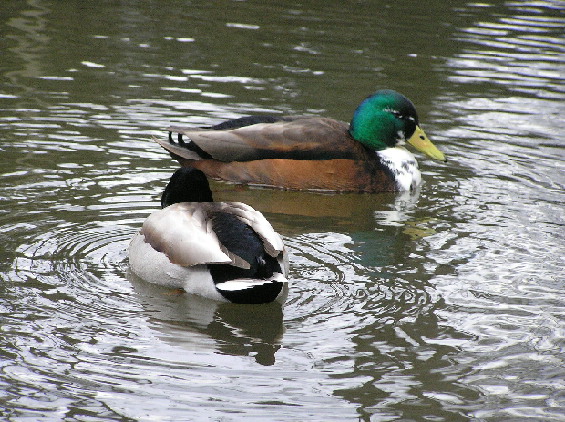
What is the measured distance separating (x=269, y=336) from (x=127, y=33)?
28.5 ft

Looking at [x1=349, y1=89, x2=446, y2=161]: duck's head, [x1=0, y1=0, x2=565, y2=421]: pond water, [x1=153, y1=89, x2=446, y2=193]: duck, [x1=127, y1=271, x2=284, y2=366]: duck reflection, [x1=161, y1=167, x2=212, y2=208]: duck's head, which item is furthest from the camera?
[x1=349, y1=89, x2=446, y2=161]: duck's head

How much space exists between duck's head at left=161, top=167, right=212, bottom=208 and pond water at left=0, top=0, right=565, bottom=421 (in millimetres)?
577

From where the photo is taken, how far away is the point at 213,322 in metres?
5.95

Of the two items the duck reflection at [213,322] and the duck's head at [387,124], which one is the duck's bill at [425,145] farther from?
the duck reflection at [213,322]

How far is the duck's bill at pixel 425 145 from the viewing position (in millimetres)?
9367

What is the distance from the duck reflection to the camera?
5.60 metres

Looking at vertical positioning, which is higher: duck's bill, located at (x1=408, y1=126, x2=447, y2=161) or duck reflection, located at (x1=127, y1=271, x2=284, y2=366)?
duck's bill, located at (x1=408, y1=126, x2=447, y2=161)

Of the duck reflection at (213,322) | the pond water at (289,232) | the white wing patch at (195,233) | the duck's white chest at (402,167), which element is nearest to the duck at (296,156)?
the duck's white chest at (402,167)

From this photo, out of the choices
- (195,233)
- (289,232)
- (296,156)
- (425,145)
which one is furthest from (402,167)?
(195,233)

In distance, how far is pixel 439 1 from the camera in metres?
17.1

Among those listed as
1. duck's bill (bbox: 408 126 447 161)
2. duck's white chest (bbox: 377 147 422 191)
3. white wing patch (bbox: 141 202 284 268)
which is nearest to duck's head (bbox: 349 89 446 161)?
duck's bill (bbox: 408 126 447 161)

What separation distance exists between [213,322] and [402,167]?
12.0 feet

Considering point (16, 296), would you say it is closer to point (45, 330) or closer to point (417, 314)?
point (45, 330)

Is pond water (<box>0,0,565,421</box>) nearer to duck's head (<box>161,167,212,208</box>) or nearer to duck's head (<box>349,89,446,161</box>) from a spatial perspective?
duck's head (<box>349,89,446,161</box>)
